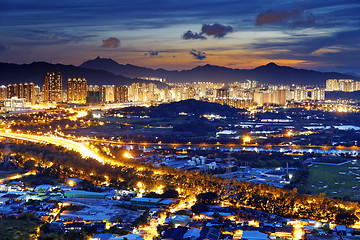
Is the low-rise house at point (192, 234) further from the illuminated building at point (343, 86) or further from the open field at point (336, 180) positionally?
the illuminated building at point (343, 86)

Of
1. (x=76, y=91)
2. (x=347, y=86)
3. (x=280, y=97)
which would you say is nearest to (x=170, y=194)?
(x=76, y=91)

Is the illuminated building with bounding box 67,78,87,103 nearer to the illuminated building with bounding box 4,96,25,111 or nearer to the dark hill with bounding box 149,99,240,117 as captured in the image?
the illuminated building with bounding box 4,96,25,111

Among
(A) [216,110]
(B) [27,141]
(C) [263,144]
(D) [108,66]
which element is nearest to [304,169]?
(C) [263,144]

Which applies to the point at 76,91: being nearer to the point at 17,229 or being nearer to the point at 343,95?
the point at 343,95

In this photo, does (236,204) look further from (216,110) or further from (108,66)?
(108,66)

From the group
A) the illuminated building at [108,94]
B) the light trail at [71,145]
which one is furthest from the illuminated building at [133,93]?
the light trail at [71,145]

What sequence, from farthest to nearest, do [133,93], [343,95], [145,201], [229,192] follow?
1. [343,95]
2. [133,93]
3. [229,192]
4. [145,201]
